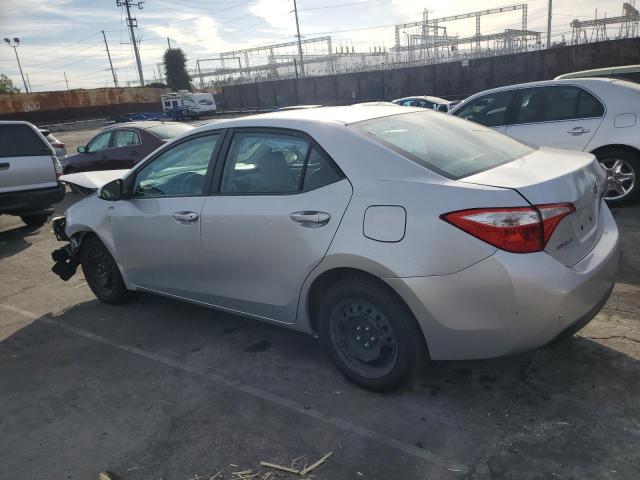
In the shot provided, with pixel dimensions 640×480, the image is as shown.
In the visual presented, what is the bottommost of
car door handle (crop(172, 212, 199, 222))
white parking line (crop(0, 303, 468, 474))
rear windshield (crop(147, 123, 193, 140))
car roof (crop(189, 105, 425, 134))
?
white parking line (crop(0, 303, 468, 474))

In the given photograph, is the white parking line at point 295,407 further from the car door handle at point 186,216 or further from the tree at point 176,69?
the tree at point 176,69

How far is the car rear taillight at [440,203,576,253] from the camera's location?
2.49m

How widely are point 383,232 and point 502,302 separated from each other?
0.68 m

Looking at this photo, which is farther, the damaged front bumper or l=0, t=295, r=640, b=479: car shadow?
the damaged front bumper

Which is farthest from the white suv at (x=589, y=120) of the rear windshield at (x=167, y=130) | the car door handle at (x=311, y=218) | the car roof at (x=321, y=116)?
the rear windshield at (x=167, y=130)

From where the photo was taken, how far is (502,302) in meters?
2.53

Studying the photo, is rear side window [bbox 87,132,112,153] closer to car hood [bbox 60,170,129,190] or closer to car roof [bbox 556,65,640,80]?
car hood [bbox 60,170,129,190]

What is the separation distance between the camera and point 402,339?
9.36ft

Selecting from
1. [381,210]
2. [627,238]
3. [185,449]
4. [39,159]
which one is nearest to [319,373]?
[185,449]

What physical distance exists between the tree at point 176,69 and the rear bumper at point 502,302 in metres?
67.4

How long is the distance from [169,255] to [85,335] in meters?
1.14

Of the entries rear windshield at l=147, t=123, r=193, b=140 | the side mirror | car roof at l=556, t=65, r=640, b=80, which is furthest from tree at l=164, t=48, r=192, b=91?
the side mirror

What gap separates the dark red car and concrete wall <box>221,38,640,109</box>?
24.4 metres

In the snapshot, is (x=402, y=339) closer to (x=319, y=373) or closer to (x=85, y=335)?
(x=319, y=373)
